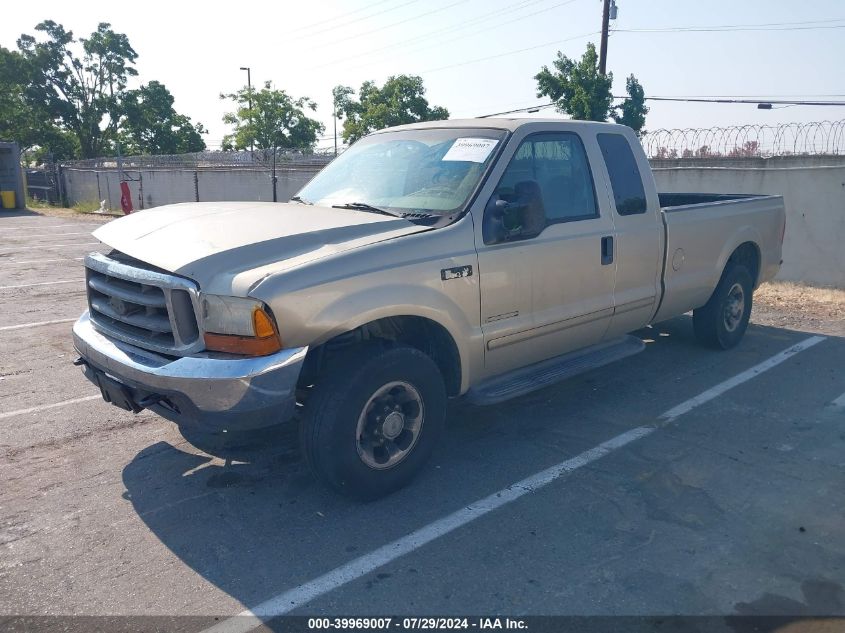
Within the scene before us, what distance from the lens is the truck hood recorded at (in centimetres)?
357

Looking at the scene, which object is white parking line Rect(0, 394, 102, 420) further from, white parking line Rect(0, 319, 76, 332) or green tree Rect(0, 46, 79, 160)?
green tree Rect(0, 46, 79, 160)

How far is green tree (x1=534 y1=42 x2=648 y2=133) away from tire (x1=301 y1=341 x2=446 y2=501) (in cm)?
1648

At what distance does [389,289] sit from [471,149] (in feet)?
4.58

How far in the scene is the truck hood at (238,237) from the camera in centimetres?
357

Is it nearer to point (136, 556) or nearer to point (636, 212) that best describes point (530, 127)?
point (636, 212)

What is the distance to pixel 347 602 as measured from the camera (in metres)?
3.13

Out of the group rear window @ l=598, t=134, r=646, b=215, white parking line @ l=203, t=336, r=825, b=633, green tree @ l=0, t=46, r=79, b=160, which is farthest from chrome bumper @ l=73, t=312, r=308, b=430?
green tree @ l=0, t=46, r=79, b=160

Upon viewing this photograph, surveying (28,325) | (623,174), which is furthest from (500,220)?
(28,325)

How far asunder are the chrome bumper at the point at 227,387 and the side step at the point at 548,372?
1.38 metres

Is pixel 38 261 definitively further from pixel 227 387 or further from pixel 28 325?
pixel 227 387

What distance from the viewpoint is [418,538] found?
3.66m

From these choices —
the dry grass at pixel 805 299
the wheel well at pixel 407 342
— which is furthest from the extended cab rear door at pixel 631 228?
the dry grass at pixel 805 299

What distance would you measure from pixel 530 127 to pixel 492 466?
7.43ft

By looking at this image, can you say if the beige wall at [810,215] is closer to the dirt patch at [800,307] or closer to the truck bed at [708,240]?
the dirt patch at [800,307]
